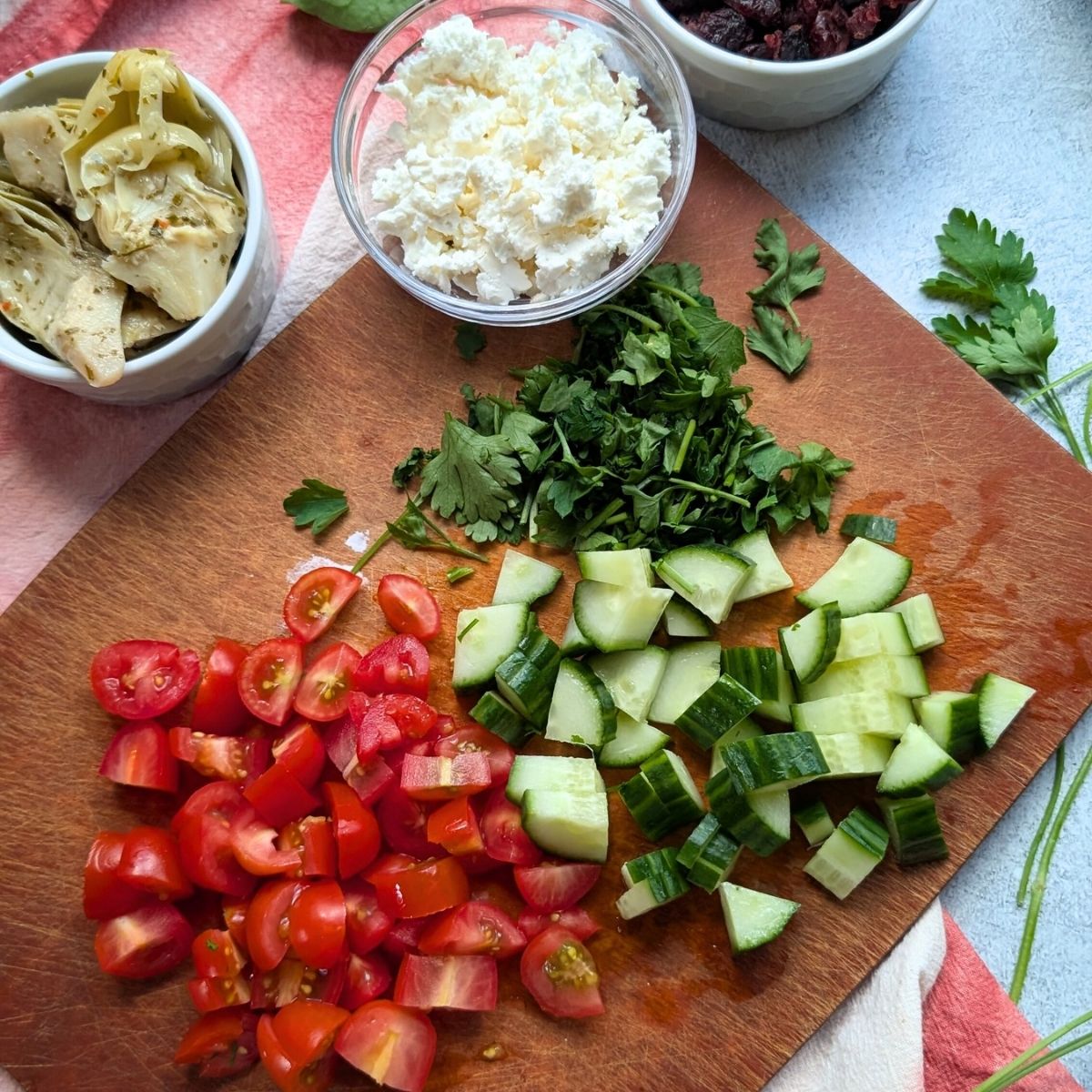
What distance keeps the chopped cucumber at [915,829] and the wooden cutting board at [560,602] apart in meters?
0.06

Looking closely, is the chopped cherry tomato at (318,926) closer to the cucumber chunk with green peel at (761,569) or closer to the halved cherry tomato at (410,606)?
the halved cherry tomato at (410,606)

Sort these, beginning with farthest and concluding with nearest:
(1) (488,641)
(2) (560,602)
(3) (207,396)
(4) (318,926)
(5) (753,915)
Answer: (3) (207,396) < (2) (560,602) < (1) (488,641) < (5) (753,915) < (4) (318,926)

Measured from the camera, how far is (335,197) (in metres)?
3.08

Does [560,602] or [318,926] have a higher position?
[560,602]

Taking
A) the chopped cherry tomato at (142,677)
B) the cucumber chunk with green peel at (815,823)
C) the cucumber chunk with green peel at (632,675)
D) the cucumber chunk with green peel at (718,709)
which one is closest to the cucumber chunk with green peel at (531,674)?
the cucumber chunk with green peel at (632,675)

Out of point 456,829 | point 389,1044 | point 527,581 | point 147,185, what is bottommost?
point 389,1044

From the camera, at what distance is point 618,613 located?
104 inches

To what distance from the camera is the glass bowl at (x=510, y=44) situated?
2.73 m

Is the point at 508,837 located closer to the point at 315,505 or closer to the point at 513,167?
the point at 315,505

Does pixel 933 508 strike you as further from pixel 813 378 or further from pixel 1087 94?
pixel 1087 94

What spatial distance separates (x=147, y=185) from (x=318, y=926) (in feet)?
5.88

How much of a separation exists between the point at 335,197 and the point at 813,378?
57.3 inches

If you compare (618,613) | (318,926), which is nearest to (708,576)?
(618,613)

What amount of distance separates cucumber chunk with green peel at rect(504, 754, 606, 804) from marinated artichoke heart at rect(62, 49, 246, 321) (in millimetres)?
1360
